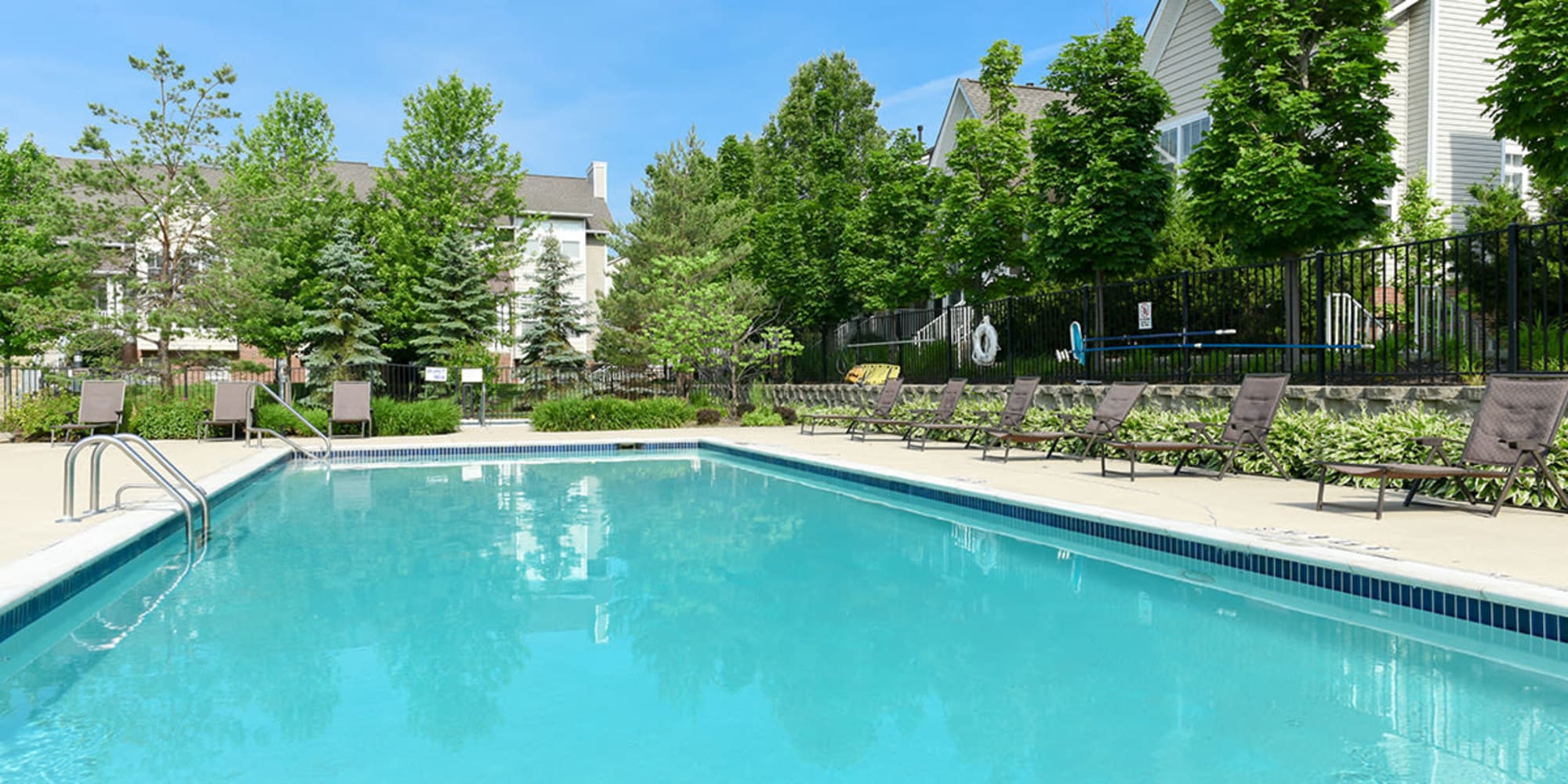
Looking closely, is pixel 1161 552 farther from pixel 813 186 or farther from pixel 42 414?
pixel 813 186

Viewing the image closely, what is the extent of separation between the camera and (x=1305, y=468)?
30.6 ft

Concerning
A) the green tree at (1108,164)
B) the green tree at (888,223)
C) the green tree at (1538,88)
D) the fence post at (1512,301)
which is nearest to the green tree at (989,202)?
the green tree at (1108,164)

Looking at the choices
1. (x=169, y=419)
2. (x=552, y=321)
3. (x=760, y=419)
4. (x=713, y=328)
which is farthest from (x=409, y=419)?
(x=552, y=321)

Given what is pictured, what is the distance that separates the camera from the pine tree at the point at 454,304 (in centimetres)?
2562

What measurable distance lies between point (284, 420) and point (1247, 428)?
54.4 ft

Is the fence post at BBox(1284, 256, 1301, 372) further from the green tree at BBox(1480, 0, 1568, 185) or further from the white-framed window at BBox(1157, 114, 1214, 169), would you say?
→ the white-framed window at BBox(1157, 114, 1214, 169)

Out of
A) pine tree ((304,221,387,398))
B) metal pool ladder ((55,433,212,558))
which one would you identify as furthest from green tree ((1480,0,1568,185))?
pine tree ((304,221,387,398))

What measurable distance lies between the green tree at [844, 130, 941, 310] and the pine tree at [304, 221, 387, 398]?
1259 centimetres

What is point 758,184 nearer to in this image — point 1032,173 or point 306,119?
point 306,119

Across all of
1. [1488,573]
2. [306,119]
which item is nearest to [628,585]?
[1488,573]

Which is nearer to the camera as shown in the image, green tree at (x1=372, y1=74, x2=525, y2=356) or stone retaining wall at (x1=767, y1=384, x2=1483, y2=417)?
stone retaining wall at (x1=767, y1=384, x2=1483, y2=417)

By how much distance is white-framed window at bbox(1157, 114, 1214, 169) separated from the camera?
20312mm

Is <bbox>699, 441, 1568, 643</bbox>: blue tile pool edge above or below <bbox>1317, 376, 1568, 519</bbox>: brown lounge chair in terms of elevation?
below

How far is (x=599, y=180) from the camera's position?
48.2 meters
